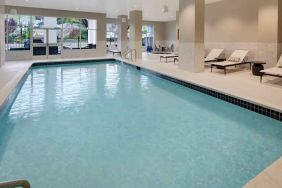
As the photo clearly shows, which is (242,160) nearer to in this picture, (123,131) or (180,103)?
(123,131)

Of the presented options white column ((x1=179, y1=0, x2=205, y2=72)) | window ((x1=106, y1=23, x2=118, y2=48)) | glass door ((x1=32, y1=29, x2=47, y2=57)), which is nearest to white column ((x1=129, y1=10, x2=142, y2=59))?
glass door ((x1=32, y1=29, x2=47, y2=57))

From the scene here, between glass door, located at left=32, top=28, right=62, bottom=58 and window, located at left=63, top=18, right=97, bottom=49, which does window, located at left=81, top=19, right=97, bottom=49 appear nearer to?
window, located at left=63, top=18, right=97, bottom=49

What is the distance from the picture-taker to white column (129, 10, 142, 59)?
13.6 meters

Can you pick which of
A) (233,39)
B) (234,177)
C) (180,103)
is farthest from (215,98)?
(233,39)

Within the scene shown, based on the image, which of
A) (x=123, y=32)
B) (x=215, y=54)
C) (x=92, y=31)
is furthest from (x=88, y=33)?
(x=215, y=54)

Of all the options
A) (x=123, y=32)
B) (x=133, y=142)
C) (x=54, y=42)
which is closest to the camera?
(x=133, y=142)

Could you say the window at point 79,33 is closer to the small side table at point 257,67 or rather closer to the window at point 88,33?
the window at point 88,33

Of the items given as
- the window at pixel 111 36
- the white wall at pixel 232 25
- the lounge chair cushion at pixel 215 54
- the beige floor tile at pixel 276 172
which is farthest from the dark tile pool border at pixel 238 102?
the window at pixel 111 36

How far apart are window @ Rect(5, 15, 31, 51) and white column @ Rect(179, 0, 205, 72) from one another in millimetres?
8706

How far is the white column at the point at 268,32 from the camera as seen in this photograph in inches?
318

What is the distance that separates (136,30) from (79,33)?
380 centimetres

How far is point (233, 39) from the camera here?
10.4 metres

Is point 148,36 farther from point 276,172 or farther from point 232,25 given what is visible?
point 276,172

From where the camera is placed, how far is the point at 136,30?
45.0 ft
